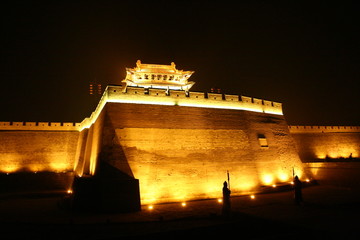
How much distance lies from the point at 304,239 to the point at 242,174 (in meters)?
6.38

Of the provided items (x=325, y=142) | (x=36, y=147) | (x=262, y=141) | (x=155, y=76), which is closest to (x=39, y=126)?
(x=36, y=147)

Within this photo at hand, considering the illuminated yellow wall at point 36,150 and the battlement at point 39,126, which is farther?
the battlement at point 39,126

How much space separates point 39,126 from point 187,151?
12.1 metres

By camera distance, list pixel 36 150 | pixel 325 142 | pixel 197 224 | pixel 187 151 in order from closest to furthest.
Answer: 1. pixel 197 224
2. pixel 187 151
3. pixel 36 150
4. pixel 325 142

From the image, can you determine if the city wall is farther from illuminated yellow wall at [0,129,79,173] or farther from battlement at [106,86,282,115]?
battlement at [106,86,282,115]

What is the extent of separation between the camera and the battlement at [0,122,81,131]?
16.2m

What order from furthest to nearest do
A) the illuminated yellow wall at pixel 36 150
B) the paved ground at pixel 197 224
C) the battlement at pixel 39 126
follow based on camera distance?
1. the battlement at pixel 39 126
2. the illuminated yellow wall at pixel 36 150
3. the paved ground at pixel 197 224

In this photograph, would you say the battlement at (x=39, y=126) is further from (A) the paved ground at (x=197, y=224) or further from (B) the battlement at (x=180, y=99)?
(A) the paved ground at (x=197, y=224)

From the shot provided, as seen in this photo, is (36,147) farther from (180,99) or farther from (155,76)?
(180,99)

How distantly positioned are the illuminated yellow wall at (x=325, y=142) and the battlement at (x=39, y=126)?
55.4 ft

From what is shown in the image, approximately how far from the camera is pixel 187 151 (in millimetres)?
10289

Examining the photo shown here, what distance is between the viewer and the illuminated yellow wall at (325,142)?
60.5 ft

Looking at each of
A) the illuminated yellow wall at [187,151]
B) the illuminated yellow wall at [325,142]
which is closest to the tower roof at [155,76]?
the illuminated yellow wall at [187,151]

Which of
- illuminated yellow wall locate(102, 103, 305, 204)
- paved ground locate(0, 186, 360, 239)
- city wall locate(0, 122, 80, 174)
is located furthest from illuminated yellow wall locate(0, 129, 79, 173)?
paved ground locate(0, 186, 360, 239)
